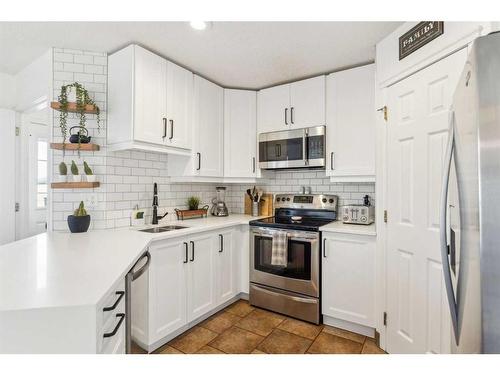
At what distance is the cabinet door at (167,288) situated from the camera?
192 centimetres

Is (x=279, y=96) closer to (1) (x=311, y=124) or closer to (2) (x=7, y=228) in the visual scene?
(1) (x=311, y=124)

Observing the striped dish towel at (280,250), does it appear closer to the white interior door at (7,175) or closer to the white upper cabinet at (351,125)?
the white upper cabinet at (351,125)

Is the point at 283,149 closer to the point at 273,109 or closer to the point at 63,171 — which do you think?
the point at 273,109

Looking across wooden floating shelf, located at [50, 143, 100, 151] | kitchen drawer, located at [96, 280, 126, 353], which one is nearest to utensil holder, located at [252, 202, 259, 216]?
wooden floating shelf, located at [50, 143, 100, 151]

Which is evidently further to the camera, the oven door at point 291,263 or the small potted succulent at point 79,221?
the oven door at point 291,263

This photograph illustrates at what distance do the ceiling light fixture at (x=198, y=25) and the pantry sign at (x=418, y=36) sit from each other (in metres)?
1.37

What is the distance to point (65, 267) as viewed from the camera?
118cm

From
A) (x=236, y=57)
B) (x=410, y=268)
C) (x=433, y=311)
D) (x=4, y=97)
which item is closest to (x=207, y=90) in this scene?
(x=236, y=57)

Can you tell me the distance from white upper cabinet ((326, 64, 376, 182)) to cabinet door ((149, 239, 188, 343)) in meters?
1.64

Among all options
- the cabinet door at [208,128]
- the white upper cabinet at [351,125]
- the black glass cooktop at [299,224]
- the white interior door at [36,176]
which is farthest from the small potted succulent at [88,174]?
the white upper cabinet at [351,125]

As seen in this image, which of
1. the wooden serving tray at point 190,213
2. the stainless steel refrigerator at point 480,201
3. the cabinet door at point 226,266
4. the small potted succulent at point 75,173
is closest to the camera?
the stainless steel refrigerator at point 480,201

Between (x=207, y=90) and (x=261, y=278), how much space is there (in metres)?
2.05

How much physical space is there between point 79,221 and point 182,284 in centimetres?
94

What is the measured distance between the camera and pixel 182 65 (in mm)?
2465
